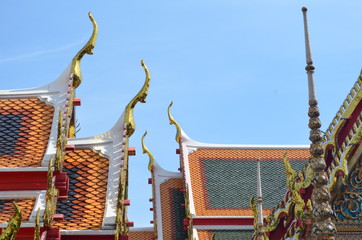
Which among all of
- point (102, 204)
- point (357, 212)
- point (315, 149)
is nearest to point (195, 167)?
point (357, 212)

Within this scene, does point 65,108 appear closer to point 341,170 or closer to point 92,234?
point 92,234

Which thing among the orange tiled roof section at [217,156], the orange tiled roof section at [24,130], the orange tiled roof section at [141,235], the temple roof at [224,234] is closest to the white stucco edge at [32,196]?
the orange tiled roof section at [24,130]

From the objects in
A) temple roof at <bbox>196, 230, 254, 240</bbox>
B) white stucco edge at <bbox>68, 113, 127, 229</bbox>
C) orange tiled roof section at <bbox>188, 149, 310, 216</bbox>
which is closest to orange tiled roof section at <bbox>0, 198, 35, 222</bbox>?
white stucco edge at <bbox>68, 113, 127, 229</bbox>

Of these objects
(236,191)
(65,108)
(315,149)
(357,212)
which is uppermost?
(236,191)

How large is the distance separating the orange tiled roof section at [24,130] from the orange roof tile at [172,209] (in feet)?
42.0

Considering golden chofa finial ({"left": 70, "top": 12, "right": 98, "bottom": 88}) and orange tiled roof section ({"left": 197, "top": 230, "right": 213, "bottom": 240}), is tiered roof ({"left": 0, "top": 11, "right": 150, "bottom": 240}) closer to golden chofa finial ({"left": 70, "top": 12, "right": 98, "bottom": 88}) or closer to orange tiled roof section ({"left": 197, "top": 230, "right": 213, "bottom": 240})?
golden chofa finial ({"left": 70, "top": 12, "right": 98, "bottom": 88})

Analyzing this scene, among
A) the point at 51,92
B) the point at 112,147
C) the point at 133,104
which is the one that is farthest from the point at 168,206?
the point at 112,147

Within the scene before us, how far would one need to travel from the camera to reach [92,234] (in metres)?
12.5

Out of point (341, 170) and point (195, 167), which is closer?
point (341, 170)

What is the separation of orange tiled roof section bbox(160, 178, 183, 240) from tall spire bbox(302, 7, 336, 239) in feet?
60.7

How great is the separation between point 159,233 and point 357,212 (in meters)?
12.3

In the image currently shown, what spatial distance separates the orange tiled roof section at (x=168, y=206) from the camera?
28.0 m

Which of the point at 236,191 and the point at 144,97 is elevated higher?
the point at 236,191

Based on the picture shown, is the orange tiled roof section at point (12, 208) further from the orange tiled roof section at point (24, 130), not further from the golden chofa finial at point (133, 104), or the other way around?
the golden chofa finial at point (133, 104)
